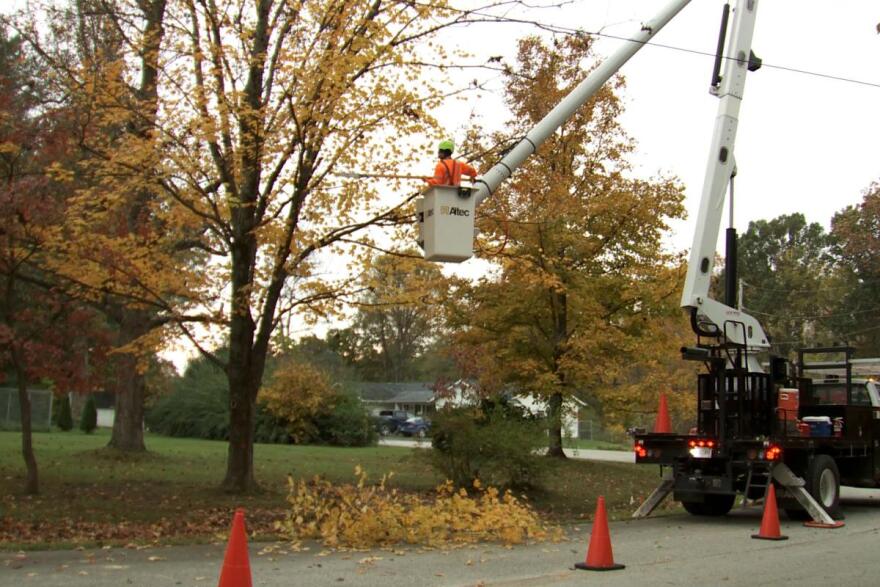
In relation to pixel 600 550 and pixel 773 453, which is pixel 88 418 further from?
pixel 600 550

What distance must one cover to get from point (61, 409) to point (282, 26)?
37.7 meters

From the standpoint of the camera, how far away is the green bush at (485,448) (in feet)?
53.5

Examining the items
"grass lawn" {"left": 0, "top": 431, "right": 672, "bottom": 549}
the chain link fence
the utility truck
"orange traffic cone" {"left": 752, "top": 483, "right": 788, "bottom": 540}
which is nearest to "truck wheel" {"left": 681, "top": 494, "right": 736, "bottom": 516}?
the utility truck

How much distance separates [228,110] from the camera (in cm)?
1304

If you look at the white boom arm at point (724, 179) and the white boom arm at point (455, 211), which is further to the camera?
the white boom arm at point (724, 179)

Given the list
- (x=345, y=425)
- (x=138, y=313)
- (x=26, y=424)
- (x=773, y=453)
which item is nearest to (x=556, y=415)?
(x=773, y=453)

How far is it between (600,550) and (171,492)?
9068 millimetres

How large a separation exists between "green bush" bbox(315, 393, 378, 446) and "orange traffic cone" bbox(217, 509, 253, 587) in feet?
105

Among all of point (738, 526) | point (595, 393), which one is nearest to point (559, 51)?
point (595, 393)

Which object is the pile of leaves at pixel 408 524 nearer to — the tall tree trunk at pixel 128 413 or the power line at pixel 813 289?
the tall tree trunk at pixel 128 413

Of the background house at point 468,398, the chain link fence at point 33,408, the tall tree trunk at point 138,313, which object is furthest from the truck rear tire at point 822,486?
Result: the chain link fence at point 33,408

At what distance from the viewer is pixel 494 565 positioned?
386 inches

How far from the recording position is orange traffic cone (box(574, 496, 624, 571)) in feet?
31.3

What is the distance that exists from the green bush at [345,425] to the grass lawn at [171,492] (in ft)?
36.1
